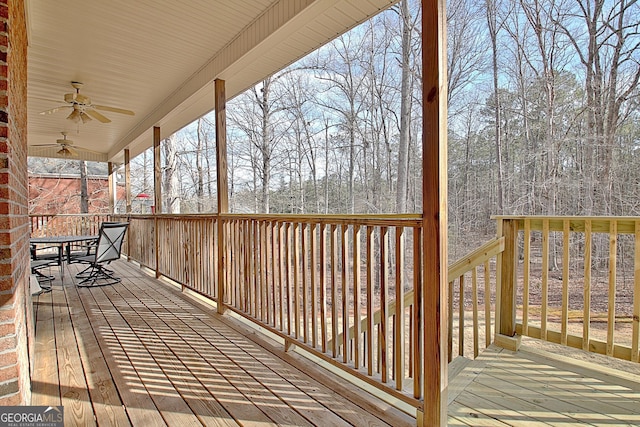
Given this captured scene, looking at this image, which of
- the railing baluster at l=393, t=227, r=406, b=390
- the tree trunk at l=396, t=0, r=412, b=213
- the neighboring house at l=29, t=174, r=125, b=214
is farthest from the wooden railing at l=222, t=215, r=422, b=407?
the neighboring house at l=29, t=174, r=125, b=214

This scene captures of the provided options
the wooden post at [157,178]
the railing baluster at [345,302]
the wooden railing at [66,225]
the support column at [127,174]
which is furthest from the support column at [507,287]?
the wooden railing at [66,225]

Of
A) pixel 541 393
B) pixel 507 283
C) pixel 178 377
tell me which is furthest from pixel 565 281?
pixel 178 377

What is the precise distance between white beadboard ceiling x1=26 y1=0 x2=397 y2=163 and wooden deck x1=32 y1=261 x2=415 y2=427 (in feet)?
8.27

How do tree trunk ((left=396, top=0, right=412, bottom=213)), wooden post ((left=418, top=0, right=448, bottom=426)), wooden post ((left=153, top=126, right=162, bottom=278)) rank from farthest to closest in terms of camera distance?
tree trunk ((left=396, top=0, right=412, bottom=213)) → wooden post ((left=153, top=126, right=162, bottom=278)) → wooden post ((left=418, top=0, right=448, bottom=426))

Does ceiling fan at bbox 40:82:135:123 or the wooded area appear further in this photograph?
the wooded area

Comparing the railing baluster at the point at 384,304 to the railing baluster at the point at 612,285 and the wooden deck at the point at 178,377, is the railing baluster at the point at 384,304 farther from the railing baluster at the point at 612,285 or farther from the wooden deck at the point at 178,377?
the railing baluster at the point at 612,285

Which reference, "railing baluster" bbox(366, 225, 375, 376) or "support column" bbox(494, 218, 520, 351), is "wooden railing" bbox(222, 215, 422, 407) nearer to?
"railing baluster" bbox(366, 225, 375, 376)

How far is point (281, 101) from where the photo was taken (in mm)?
11555

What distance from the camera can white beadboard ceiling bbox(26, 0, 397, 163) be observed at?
2.68 m

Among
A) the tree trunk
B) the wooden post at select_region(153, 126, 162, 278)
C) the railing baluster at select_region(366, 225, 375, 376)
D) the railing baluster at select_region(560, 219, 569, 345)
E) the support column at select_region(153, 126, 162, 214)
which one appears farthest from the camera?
the tree trunk

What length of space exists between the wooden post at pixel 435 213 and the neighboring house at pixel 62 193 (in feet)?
55.2

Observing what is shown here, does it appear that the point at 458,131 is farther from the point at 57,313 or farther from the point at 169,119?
the point at 57,313

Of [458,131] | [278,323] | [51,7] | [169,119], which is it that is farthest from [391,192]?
[51,7]

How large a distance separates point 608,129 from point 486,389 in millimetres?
7394
